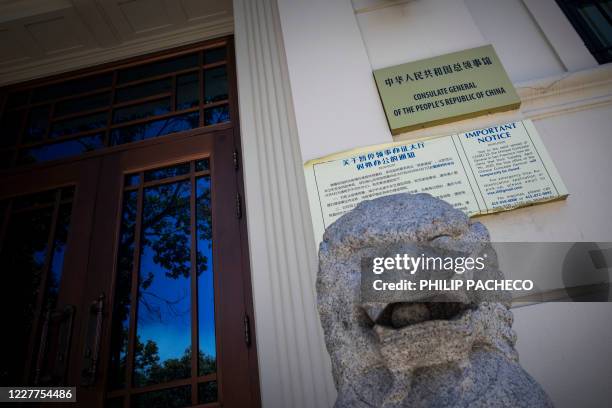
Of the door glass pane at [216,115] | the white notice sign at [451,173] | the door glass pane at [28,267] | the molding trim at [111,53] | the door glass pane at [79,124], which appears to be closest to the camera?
the white notice sign at [451,173]

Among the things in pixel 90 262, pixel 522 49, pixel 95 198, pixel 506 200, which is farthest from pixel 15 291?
pixel 522 49

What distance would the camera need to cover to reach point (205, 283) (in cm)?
254

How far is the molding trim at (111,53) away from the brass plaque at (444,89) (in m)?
2.05

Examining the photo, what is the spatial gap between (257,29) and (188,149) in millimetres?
1119

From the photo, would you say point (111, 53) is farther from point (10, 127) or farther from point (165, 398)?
point (165, 398)

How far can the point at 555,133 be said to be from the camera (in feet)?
7.59

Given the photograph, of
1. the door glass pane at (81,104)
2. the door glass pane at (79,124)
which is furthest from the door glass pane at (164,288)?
the door glass pane at (81,104)

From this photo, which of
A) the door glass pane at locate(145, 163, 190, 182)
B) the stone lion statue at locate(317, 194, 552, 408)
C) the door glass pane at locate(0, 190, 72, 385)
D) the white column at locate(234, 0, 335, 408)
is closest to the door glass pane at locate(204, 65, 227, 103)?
the white column at locate(234, 0, 335, 408)

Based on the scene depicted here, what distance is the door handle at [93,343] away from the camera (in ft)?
7.42

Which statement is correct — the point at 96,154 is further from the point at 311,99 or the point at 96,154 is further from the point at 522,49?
the point at 522,49

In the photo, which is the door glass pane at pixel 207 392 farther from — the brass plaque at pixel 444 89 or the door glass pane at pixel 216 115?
the door glass pane at pixel 216 115

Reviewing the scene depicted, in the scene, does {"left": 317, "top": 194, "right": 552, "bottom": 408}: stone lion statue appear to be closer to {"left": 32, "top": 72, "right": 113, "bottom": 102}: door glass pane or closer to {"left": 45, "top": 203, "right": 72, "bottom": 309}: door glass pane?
{"left": 45, "top": 203, "right": 72, "bottom": 309}: door glass pane

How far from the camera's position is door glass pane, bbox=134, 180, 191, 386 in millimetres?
2357

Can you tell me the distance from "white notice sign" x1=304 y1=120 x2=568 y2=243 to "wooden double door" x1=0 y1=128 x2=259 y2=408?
0.77 metres
